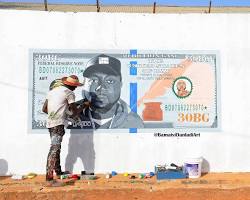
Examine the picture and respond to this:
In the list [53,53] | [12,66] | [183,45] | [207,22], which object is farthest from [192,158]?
[12,66]

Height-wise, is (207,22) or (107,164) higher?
(207,22)

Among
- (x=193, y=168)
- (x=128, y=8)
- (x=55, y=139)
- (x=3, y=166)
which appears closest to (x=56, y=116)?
(x=55, y=139)

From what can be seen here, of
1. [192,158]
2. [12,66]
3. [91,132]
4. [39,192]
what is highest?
[12,66]

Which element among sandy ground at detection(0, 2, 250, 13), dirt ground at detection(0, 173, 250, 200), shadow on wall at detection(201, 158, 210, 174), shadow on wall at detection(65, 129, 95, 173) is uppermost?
sandy ground at detection(0, 2, 250, 13)

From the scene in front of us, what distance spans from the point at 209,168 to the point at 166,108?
56.3 inches

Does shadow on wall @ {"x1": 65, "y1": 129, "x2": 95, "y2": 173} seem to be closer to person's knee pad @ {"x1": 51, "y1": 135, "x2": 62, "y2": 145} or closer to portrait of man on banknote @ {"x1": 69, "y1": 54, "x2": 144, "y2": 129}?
portrait of man on banknote @ {"x1": 69, "y1": 54, "x2": 144, "y2": 129}

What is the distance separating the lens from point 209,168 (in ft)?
25.4

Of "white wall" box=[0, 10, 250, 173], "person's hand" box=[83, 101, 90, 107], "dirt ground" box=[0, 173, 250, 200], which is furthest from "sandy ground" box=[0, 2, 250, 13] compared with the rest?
"dirt ground" box=[0, 173, 250, 200]

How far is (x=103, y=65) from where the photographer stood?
304 inches

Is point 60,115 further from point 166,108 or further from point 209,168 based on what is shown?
point 209,168

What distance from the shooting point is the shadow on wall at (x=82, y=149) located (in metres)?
7.59

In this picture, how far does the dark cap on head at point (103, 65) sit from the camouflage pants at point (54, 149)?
134 centimetres

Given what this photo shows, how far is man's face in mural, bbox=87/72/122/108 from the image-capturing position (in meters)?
7.71

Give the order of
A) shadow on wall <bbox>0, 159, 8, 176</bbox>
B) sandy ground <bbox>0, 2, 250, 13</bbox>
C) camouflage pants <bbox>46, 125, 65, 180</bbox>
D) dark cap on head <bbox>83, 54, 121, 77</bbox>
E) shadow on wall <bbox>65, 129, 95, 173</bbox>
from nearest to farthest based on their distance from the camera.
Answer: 1. camouflage pants <bbox>46, 125, 65, 180</bbox>
2. shadow on wall <bbox>0, 159, 8, 176</bbox>
3. shadow on wall <bbox>65, 129, 95, 173</bbox>
4. dark cap on head <bbox>83, 54, 121, 77</bbox>
5. sandy ground <bbox>0, 2, 250, 13</bbox>
